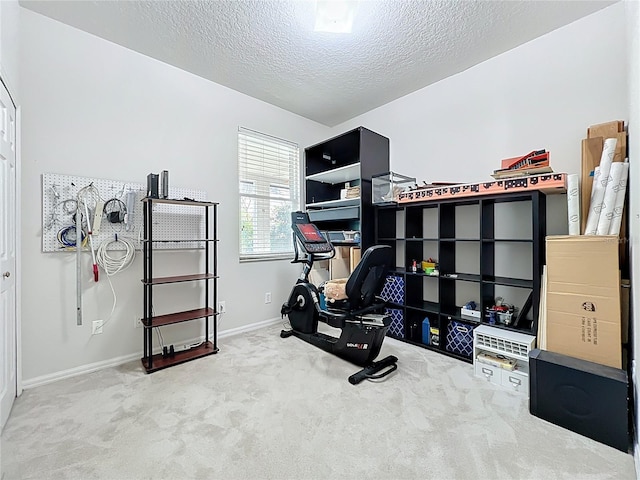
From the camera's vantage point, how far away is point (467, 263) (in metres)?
2.92

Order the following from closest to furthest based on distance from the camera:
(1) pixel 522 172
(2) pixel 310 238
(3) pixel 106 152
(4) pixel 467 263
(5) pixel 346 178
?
(1) pixel 522 172 → (3) pixel 106 152 → (4) pixel 467 263 → (2) pixel 310 238 → (5) pixel 346 178

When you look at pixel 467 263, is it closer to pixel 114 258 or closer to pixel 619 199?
pixel 619 199

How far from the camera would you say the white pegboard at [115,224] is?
2.23 m

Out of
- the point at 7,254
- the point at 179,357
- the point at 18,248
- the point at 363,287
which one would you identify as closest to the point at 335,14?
the point at 363,287

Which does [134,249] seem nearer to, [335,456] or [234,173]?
[234,173]

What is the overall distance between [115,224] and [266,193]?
1.64m

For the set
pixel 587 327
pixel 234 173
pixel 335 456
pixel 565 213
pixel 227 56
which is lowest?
pixel 335 456

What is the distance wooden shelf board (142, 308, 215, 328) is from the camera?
7.94 feet

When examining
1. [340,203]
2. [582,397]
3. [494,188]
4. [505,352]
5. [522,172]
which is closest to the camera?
[582,397]

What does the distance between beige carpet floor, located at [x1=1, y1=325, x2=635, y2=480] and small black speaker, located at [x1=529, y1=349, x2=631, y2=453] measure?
A: 2.4 inches

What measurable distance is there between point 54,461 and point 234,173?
2.64m

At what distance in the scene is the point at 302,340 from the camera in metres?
3.05

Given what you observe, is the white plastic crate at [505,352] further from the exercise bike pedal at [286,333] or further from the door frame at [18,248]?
the door frame at [18,248]

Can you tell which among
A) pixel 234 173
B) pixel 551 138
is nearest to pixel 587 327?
pixel 551 138
